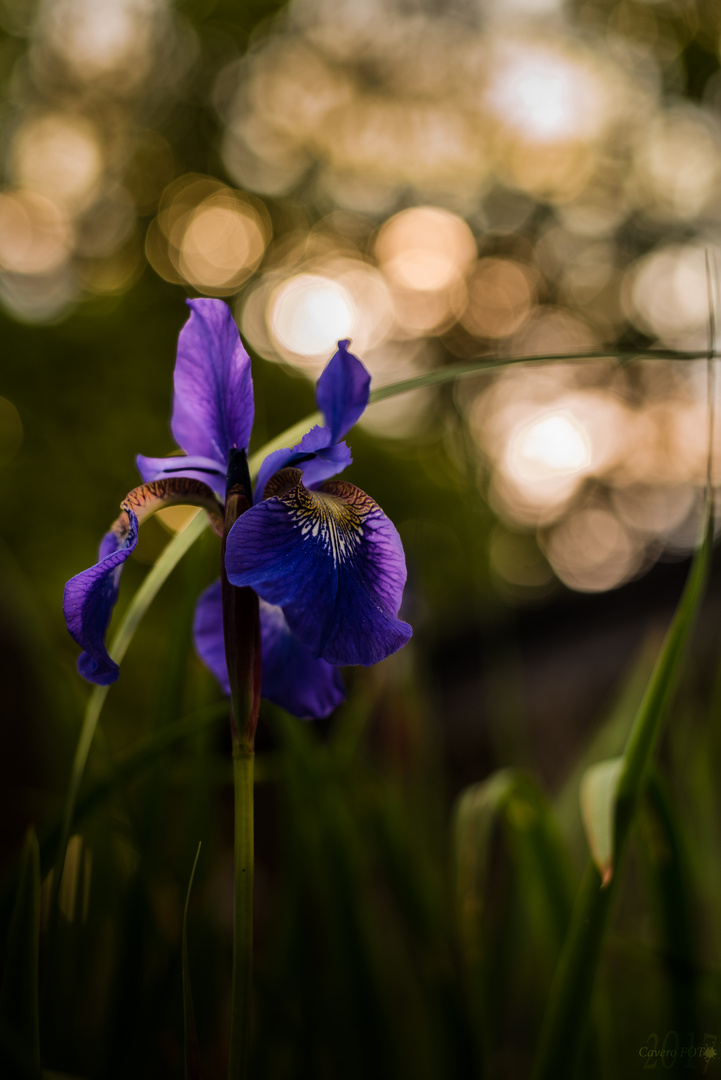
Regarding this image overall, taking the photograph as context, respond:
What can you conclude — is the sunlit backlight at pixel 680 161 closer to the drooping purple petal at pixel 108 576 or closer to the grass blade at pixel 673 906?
the grass blade at pixel 673 906

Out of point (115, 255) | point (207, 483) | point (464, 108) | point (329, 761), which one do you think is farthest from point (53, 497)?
point (464, 108)

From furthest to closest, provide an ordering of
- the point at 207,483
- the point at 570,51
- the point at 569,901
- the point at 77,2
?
the point at 570,51 → the point at 77,2 → the point at 569,901 → the point at 207,483

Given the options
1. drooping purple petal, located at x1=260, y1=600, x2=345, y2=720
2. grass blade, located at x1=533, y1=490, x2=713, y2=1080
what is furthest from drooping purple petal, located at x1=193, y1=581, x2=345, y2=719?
grass blade, located at x1=533, y1=490, x2=713, y2=1080

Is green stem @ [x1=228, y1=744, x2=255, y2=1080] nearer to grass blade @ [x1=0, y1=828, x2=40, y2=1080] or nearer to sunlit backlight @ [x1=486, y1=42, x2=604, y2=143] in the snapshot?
grass blade @ [x1=0, y1=828, x2=40, y2=1080]

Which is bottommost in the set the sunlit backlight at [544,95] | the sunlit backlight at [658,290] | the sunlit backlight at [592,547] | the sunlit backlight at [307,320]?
the sunlit backlight at [592,547]

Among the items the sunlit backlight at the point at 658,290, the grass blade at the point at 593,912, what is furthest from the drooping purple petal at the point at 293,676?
the sunlit backlight at the point at 658,290

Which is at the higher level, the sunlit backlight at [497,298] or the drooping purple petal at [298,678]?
the sunlit backlight at [497,298]

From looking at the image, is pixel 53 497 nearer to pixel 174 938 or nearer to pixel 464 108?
pixel 174 938
